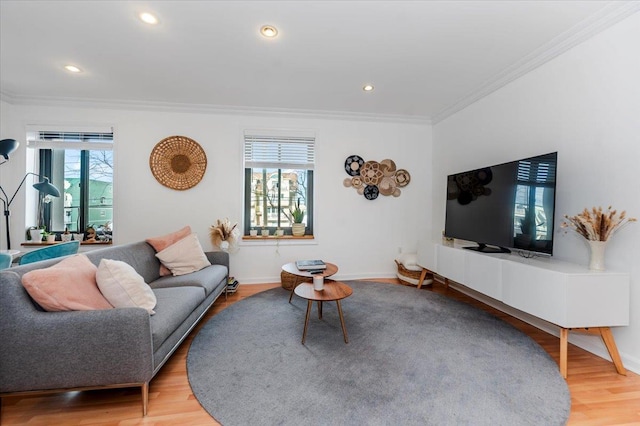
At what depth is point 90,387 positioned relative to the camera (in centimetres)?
145

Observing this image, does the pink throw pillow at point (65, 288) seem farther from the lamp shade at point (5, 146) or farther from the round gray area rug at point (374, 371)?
the lamp shade at point (5, 146)

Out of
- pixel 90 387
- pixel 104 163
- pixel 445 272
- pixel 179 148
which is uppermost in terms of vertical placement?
pixel 179 148

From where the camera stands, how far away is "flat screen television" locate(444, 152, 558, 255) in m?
2.15

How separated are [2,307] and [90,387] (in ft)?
2.00

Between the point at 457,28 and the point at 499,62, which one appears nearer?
the point at 457,28

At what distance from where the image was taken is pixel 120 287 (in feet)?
5.48

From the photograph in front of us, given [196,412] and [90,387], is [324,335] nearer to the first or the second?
[196,412]

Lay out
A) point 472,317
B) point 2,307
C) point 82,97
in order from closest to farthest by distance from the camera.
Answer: point 2,307
point 472,317
point 82,97

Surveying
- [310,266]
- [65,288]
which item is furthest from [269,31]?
[65,288]

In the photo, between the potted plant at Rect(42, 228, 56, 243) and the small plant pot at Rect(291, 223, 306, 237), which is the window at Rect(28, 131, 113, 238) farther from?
the small plant pot at Rect(291, 223, 306, 237)

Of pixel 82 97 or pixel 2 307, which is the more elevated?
pixel 82 97

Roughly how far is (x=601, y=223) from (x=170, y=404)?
3.05 meters

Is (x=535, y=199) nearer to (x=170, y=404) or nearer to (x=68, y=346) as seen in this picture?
(x=170, y=404)

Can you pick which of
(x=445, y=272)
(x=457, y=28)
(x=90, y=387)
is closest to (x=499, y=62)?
(x=457, y=28)
